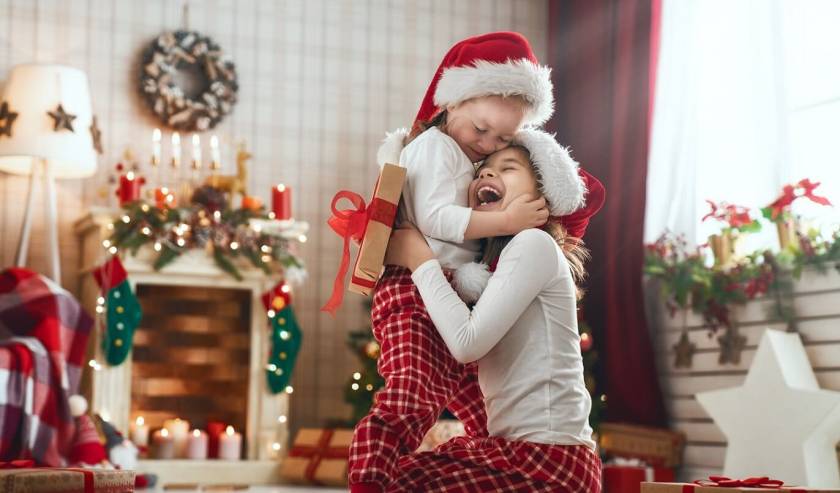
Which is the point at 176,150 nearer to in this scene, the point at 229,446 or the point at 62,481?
the point at 229,446

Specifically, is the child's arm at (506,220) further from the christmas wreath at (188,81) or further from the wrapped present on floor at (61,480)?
the christmas wreath at (188,81)

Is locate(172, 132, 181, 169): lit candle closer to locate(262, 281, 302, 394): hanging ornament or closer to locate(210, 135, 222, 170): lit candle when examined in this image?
locate(210, 135, 222, 170): lit candle

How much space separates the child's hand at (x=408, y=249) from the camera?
172cm

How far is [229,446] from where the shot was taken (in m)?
4.65

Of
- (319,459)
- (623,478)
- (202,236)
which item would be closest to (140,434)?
(319,459)

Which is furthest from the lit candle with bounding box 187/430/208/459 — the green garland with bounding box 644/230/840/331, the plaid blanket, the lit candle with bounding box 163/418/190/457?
the green garland with bounding box 644/230/840/331

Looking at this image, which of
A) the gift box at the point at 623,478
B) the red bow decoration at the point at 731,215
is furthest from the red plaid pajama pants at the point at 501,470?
the red bow decoration at the point at 731,215

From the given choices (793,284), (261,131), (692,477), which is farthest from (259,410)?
(793,284)

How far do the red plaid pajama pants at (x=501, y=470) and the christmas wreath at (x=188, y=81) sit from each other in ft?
12.7

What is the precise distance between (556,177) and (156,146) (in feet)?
12.2

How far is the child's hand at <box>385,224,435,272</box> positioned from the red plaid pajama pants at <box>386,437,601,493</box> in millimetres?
309

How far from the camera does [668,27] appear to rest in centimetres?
502

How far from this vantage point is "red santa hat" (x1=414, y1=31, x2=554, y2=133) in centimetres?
184

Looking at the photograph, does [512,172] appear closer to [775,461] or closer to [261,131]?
[775,461]
